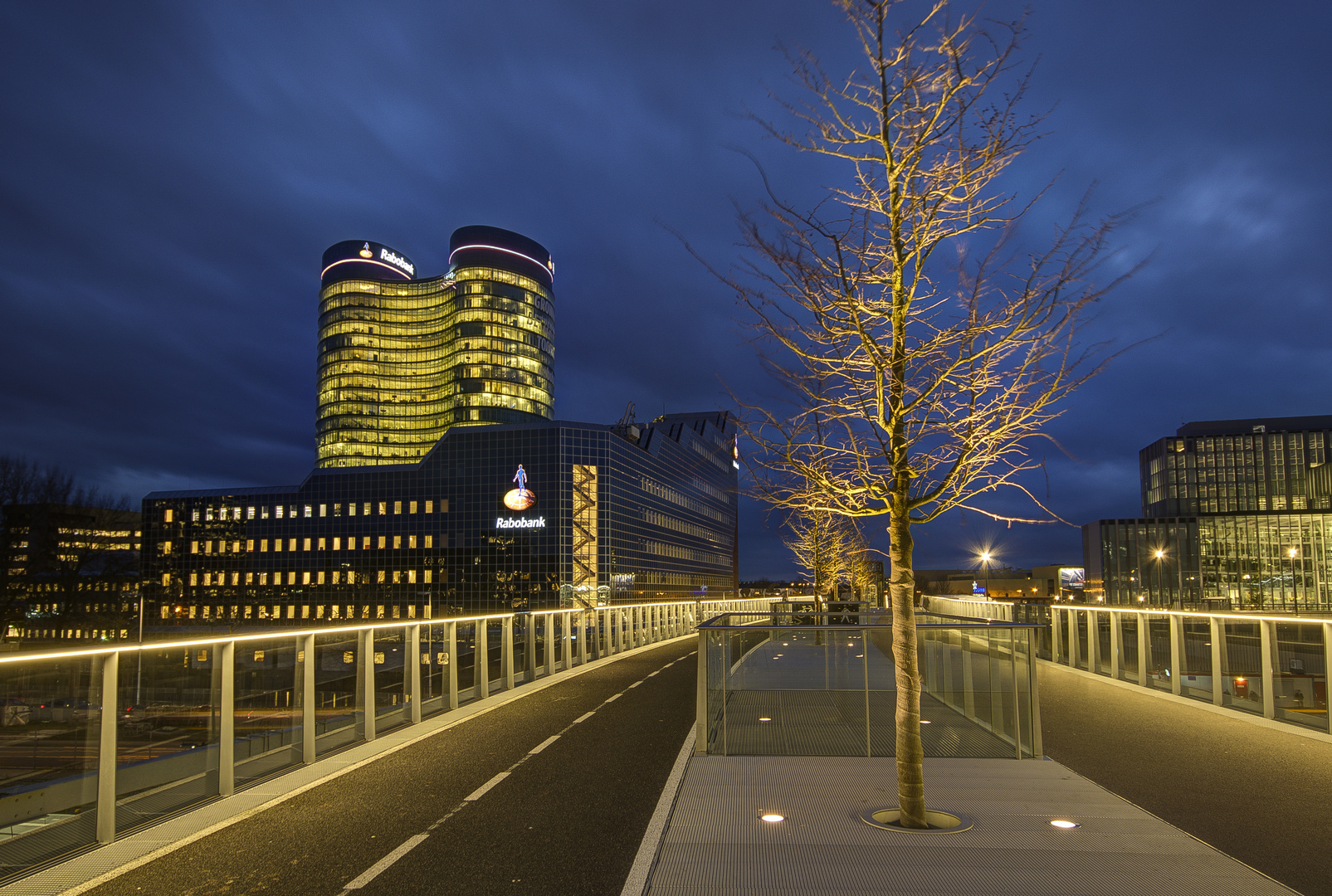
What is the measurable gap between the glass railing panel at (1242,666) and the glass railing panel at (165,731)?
1169cm

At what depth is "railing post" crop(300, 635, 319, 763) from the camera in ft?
27.7

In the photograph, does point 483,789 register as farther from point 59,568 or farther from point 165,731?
point 59,568

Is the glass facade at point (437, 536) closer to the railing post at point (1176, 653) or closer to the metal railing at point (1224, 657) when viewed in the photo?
the metal railing at point (1224, 657)

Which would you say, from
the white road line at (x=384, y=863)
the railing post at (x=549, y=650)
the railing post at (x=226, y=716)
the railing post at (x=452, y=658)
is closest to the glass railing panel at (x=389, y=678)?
the railing post at (x=452, y=658)

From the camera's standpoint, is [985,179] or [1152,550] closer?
[985,179]

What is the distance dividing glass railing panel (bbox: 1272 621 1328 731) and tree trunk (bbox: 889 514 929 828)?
647 cm

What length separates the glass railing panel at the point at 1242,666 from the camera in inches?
439

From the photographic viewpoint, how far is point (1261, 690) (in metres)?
11.1

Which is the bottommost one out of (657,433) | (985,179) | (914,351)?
(914,351)

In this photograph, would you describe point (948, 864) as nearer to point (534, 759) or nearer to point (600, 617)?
point (534, 759)

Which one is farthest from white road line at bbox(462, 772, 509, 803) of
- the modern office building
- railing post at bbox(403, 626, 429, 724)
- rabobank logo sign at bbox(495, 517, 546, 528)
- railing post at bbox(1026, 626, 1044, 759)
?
rabobank logo sign at bbox(495, 517, 546, 528)

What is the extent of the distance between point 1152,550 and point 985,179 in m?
115

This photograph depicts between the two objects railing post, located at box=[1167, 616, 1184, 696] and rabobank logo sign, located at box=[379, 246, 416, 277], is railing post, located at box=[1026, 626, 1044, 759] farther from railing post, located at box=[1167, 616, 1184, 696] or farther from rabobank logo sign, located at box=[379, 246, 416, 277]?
rabobank logo sign, located at box=[379, 246, 416, 277]

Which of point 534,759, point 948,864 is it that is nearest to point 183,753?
A: point 534,759
